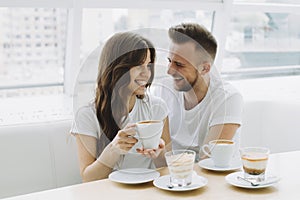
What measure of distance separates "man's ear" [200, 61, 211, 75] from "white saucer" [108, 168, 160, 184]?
16.8 inches

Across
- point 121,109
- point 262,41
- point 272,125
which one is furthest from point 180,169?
point 262,41

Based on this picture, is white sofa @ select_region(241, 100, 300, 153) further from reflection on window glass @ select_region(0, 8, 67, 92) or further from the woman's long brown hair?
the woman's long brown hair

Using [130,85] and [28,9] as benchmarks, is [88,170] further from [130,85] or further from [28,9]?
[28,9]

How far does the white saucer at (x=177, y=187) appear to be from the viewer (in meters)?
1.29

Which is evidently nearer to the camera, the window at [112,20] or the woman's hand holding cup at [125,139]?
the woman's hand holding cup at [125,139]

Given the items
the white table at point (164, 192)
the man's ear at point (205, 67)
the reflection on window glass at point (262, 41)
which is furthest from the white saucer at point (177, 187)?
the reflection on window glass at point (262, 41)

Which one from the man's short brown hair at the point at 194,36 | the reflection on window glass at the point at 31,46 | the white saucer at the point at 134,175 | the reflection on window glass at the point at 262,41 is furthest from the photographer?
the reflection on window glass at the point at 262,41

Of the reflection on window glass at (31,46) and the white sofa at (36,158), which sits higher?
the reflection on window glass at (31,46)

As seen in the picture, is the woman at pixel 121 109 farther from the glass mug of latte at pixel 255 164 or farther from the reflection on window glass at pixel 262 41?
the reflection on window glass at pixel 262 41

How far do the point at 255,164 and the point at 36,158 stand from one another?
0.99 m

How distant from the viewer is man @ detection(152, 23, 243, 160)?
1.55 m

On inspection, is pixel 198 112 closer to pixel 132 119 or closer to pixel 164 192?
pixel 132 119

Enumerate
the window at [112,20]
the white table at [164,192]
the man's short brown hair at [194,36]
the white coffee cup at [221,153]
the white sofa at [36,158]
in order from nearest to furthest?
the white table at [164,192]
the white coffee cup at [221,153]
the man's short brown hair at [194,36]
the white sofa at [36,158]
the window at [112,20]

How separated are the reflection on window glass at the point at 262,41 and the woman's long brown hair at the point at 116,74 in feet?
6.12
